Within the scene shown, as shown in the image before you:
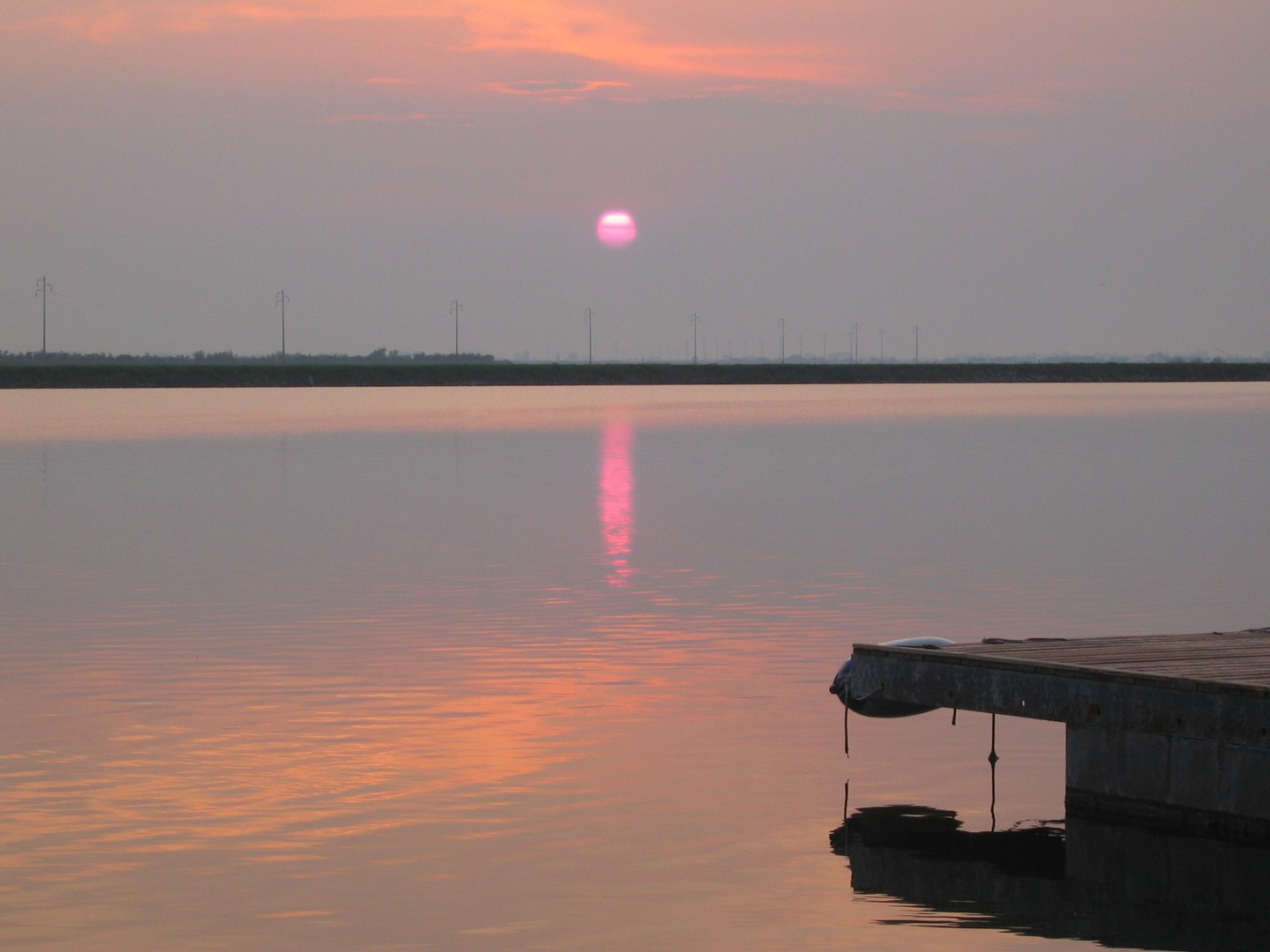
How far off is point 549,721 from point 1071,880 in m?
6.29

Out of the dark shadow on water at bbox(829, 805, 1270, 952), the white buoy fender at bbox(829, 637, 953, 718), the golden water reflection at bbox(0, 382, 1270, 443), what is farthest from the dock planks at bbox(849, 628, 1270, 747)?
the golden water reflection at bbox(0, 382, 1270, 443)

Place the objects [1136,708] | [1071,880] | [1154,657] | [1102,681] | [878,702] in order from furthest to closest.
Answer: [878,702] → [1154,657] → [1102,681] → [1136,708] → [1071,880]

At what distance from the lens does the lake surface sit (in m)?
13.4

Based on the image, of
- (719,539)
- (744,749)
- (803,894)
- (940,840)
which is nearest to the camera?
(803,894)

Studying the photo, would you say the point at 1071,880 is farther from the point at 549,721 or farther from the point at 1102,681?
the point at 549,721

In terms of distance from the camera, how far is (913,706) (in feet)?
61.3

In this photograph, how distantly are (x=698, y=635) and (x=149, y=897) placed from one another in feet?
41.3

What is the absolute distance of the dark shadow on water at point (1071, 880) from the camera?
13305 millimetres

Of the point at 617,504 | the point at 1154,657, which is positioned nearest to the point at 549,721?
the point at 1154,657

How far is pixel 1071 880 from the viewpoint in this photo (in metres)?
14.3

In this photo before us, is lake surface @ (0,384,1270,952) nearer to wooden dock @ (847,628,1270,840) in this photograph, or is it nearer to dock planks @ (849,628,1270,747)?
wooden dock @ (847,628,1270,840)

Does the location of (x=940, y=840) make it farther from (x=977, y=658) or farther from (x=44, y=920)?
(x=44, y=920)

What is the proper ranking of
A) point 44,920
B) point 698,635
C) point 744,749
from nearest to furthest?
point 44,920 → point 744,749 → point 698,635

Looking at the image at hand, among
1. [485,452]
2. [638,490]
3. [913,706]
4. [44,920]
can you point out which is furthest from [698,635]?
[485,452]
